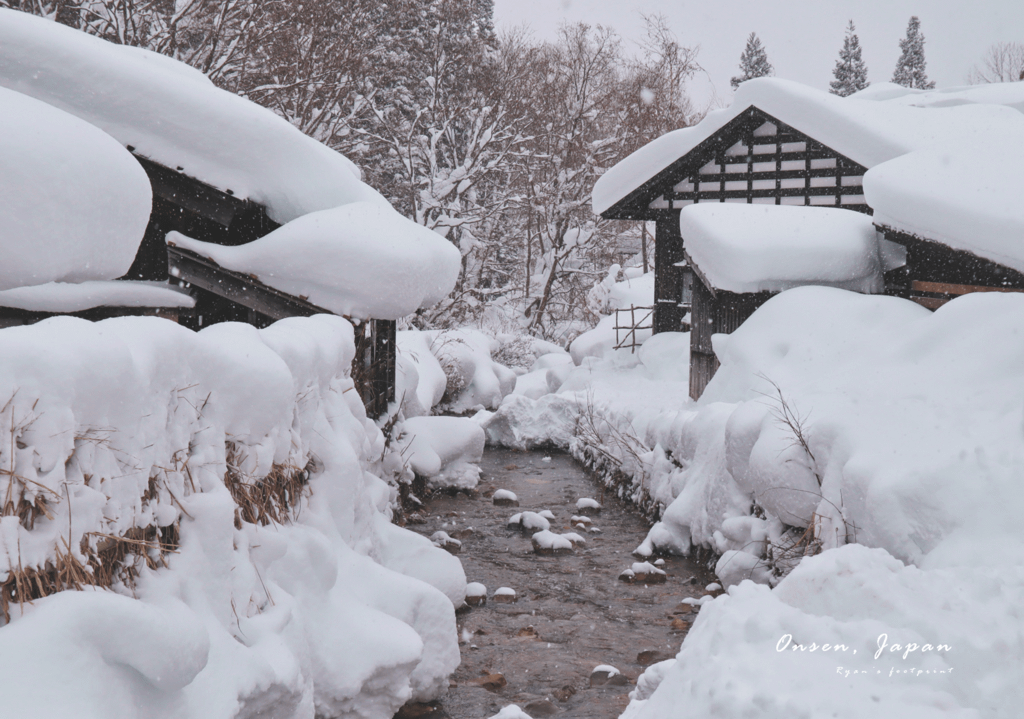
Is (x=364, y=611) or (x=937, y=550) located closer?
(x=364, y=611)

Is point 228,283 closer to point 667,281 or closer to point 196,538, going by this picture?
point 196,538

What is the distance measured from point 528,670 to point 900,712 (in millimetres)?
3000

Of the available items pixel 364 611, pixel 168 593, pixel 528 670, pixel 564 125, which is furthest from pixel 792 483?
pixel 564 125

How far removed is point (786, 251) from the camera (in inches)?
349

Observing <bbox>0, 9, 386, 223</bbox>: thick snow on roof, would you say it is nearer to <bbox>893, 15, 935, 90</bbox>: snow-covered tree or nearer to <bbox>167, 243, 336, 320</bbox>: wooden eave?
<bbox>167, 243, 336, 320</bbox>: wooden eave

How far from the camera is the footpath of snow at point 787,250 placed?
347 inches

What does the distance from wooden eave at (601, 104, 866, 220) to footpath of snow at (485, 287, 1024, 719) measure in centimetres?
494

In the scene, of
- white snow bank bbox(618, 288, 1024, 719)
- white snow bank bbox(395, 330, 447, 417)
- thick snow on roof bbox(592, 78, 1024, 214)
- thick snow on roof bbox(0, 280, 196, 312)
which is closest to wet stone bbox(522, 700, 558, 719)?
white snow bank bbox(618, 288, 1024, 719)

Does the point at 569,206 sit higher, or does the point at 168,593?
the point at 569,206

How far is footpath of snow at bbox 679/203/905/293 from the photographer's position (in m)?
8.81

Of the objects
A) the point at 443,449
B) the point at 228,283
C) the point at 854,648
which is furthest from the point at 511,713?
the point at 443,449

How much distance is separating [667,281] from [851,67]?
34.9m

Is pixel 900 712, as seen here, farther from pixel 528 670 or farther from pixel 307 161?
pixel 307 161

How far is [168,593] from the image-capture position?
2.42 metres
